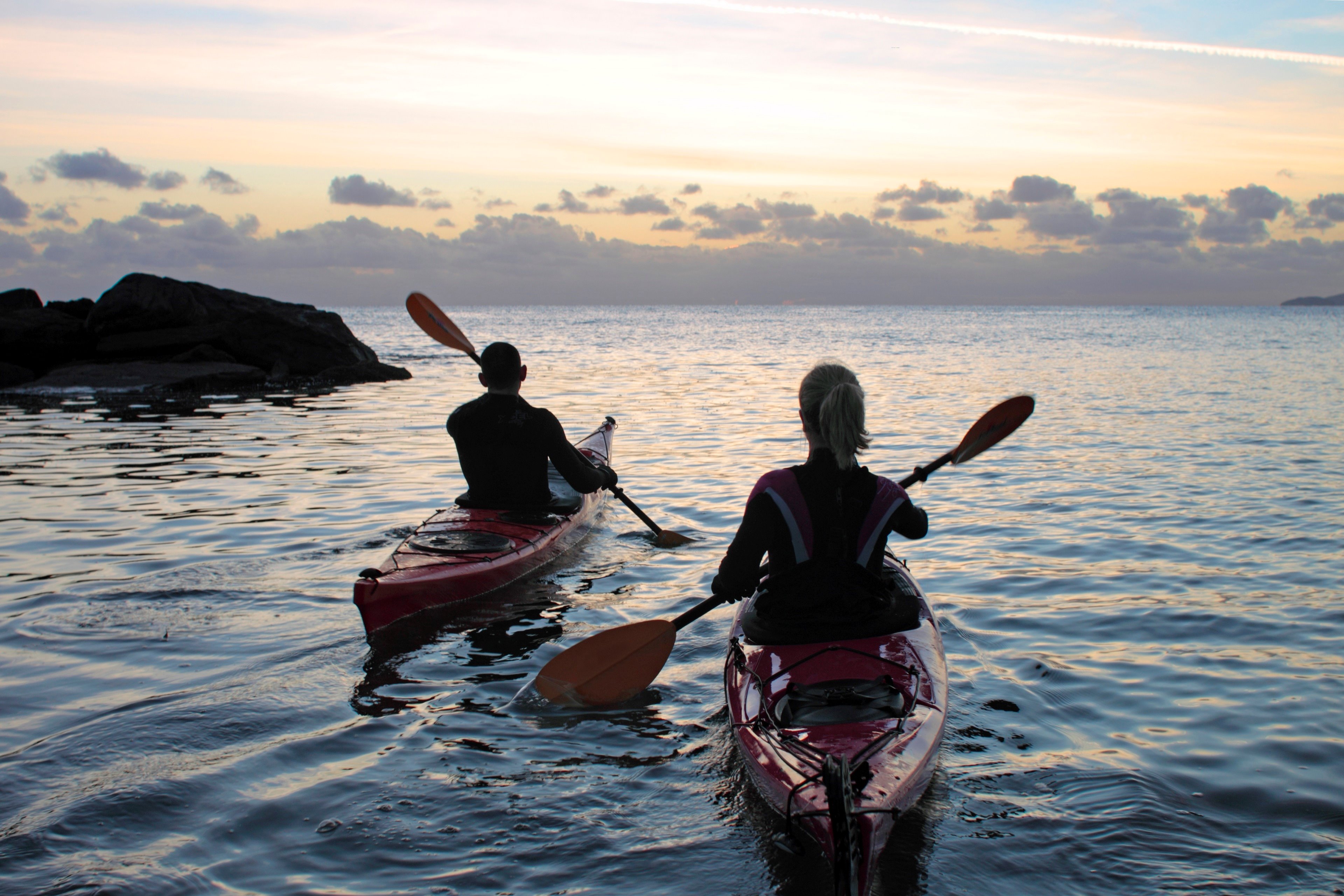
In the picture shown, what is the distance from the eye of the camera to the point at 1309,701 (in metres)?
4.62

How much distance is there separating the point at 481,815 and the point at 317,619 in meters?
2.88

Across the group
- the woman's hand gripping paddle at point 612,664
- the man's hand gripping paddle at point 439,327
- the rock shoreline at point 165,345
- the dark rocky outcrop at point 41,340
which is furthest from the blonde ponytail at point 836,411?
the dark rocky outcrop at point 41,340

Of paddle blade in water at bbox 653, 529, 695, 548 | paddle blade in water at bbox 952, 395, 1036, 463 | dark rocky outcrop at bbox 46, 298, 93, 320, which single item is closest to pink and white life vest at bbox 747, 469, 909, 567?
paddle blade in water at bbox 952, 395, 1036, 463

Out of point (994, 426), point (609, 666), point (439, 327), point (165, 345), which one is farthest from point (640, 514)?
point (165, 345)

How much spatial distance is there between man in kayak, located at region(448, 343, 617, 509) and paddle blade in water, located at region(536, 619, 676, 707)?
6.19 ft

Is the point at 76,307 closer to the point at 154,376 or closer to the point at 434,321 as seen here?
the point at 154,376

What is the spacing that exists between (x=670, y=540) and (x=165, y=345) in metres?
20.5

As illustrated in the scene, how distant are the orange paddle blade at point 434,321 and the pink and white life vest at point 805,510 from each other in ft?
19.4

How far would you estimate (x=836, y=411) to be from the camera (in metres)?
3.46

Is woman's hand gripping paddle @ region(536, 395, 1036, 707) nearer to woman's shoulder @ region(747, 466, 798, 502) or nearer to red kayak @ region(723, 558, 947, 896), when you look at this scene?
red kayak @ region(723, 558, 947, 896)

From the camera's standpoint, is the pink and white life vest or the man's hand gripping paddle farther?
the man's hand gripping paddle

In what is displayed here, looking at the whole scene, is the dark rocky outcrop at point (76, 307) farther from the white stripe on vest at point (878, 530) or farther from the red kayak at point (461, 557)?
the white stripe on vest at point (878, 530)

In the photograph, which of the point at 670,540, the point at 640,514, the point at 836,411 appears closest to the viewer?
the point at 836,411

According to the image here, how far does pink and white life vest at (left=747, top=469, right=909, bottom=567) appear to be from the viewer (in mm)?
3586
